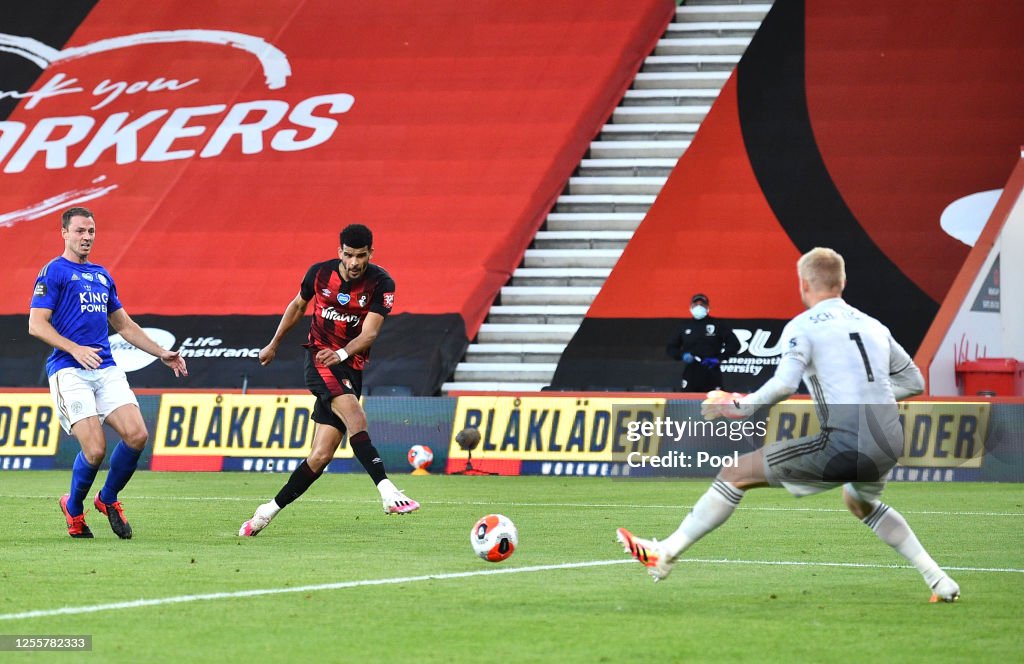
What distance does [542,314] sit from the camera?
2658 cm

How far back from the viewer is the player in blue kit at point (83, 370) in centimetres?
1116

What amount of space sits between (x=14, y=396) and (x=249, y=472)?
11.7 feet

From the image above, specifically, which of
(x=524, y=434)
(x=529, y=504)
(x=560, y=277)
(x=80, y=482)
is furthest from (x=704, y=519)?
(x=560, y=277)

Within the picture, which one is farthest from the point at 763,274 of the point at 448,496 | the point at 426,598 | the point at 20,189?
the point at 426,598

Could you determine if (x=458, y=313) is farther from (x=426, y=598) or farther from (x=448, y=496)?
(x=426, y=598)

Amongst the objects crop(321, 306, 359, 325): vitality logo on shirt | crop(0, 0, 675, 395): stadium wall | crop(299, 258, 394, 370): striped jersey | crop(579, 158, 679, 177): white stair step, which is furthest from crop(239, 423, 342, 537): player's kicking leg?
crop(579, 158, 679, 177): white stair step

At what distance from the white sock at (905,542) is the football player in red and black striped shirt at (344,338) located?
4723mm

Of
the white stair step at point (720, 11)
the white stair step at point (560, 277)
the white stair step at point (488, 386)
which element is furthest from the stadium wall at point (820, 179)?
the white stair step at point (720, 11)

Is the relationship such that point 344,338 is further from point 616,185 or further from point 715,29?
point 715,29

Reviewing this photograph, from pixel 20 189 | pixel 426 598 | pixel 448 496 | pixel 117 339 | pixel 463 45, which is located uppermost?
pixel 463 45

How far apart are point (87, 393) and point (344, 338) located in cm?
200

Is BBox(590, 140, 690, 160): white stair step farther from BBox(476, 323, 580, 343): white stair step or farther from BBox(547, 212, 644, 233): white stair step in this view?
BBox(476, 323, 580, 343): white stair step

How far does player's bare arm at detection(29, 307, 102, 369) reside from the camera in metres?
11.0

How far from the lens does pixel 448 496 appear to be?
53.9 feet
